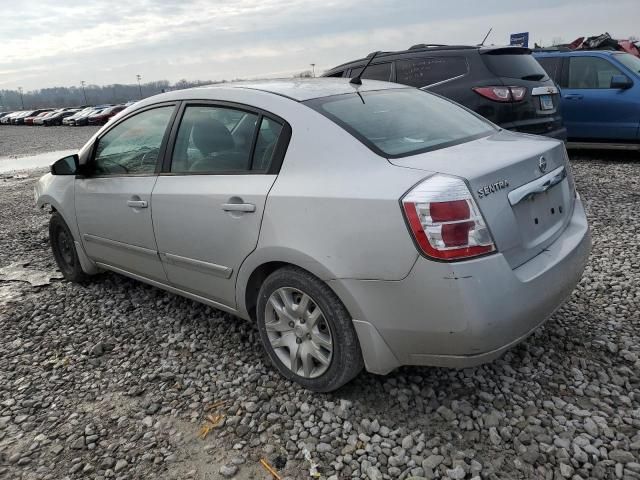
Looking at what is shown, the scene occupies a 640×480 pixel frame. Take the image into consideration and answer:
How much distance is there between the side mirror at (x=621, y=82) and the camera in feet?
25.2

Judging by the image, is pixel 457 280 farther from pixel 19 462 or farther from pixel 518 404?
pixel 19 462

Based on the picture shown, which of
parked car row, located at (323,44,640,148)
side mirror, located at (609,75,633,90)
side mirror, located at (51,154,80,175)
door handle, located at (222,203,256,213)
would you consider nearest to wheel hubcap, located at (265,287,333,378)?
door handle, located at (222,203,256,213)

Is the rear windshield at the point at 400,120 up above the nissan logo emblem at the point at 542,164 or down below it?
above

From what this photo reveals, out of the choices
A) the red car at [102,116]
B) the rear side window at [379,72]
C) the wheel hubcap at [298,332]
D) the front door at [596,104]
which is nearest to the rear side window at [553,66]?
the front door at [596,104]

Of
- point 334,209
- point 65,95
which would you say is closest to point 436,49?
point 334,209

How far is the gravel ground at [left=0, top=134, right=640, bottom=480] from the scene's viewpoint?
89.6 inches

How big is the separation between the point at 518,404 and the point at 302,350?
1095 mm

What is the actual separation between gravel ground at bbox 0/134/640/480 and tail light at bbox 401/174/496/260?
0.88m

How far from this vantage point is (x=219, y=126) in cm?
313

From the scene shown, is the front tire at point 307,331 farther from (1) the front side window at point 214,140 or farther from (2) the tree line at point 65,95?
(2) the tree line at point 65,95

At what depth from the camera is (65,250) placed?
4.70m

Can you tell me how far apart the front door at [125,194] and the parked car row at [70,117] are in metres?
27.2

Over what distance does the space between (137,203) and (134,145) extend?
52cm

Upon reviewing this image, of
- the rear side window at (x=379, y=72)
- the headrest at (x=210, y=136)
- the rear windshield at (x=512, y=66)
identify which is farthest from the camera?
the rear side window at (x=379, y=72)
